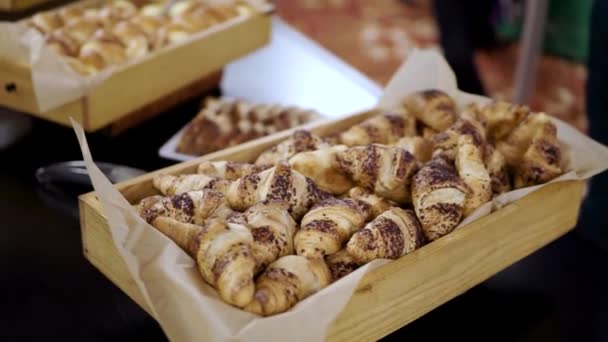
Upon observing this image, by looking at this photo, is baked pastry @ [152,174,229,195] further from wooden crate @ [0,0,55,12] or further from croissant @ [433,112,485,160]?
wooden crate @ [0,0,55,12]

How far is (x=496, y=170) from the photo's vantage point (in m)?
0.98

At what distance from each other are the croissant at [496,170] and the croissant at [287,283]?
0.32 metres

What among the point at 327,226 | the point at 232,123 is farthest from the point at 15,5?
the point at 327,226

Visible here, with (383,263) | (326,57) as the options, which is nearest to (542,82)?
(326,57)

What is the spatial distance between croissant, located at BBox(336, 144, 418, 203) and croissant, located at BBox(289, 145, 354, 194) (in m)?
0.02

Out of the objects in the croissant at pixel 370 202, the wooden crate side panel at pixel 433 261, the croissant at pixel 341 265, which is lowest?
the wooden crate side panel at pixel 433 261

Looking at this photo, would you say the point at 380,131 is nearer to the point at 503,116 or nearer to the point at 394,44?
the point at 503,116

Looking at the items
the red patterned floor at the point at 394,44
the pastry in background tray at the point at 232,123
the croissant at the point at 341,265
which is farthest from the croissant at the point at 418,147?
the red patterned floor at the point at 394,44

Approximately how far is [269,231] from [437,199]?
8.2 inches

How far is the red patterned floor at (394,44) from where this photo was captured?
3.47 meters

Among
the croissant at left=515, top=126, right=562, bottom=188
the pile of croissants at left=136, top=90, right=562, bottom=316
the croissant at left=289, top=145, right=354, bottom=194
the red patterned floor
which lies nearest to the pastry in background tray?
the pile of croissants at left=136, top=90, right=562, bottom=316

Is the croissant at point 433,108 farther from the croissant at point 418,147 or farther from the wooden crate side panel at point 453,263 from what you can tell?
the wooden crate side panel at point 453,263

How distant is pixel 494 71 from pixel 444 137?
2.87 meters

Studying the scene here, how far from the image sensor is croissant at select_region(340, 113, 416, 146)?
40.6 inches
